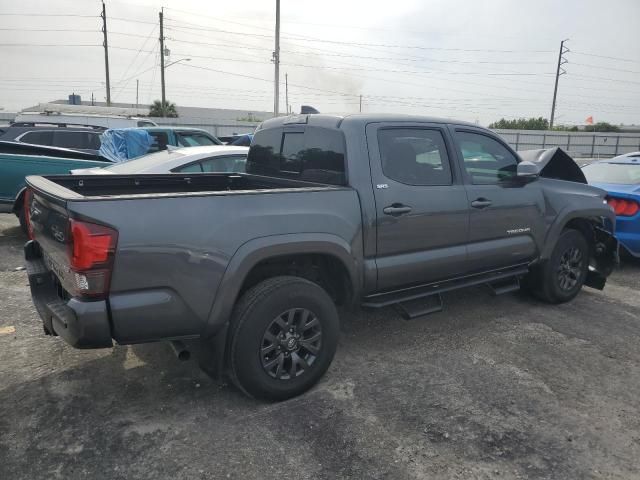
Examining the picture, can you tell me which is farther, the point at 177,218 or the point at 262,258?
the point at 262,258

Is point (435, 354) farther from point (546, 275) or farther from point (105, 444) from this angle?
point (105, 444)

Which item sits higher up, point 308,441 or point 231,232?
point 231,232

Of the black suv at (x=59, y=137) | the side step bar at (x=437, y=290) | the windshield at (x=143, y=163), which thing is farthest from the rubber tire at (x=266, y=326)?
the black suv at (x=59, y=137)

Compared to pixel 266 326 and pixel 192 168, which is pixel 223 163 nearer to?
pixel 192 168

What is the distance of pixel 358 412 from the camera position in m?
3.22

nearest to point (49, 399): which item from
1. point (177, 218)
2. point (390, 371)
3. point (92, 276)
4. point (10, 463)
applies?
point (10, 463)

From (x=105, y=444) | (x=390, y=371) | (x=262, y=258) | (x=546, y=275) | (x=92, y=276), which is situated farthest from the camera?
(x=546, y=275)

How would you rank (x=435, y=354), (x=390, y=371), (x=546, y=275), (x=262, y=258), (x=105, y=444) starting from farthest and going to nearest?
(x=546, y=275)
(x=435, y=354)
(x=390, y=371)
(x=262, y=258)
(x=105, y=444)

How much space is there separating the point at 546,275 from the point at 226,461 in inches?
147

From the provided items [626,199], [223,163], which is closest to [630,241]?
[626,199]

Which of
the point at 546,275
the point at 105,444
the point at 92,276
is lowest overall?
the point at 105,444

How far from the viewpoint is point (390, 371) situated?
3803 millimetres

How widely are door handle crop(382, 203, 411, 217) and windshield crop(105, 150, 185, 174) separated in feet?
13.1

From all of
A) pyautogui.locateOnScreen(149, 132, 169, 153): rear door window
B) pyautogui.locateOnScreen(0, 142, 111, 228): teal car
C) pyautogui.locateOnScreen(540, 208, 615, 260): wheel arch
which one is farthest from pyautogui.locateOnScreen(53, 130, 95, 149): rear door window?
pyautogui.locateOnScreen(540, 208, 615, 260): wheel arch
